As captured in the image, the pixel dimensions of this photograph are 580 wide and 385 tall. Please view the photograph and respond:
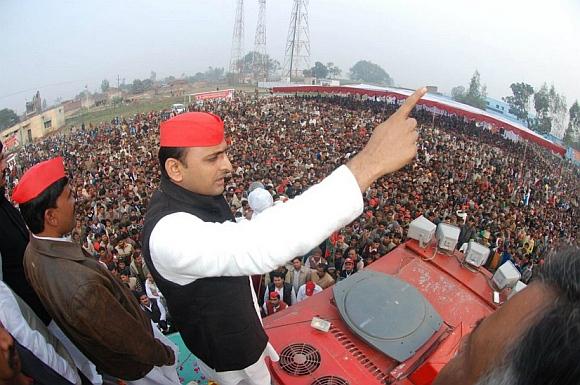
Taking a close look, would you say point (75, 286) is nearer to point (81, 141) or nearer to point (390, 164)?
point (390, 164)

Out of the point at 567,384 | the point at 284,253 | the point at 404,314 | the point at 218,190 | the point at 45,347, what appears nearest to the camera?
the point at 567,384

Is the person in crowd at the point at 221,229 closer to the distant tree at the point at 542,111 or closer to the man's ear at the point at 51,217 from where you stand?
the man's ear at the point at 51,217

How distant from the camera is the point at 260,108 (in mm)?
23641

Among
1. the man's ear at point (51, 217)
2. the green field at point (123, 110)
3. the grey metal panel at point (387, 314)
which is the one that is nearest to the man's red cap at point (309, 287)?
the grey metal panel at point (387, 314)

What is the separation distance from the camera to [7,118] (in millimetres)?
24094

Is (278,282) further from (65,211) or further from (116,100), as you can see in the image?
(116,100)

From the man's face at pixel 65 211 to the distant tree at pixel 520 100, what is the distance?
858 inches

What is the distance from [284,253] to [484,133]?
20.5 metres

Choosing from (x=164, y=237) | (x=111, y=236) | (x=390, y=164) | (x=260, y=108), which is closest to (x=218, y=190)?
(x=164, y=237)

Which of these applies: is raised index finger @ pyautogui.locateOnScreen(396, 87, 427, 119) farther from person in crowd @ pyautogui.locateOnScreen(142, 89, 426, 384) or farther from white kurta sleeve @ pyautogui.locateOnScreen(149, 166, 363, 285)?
white kurta sleeve @ pyautogui.locateOnScreen(149, 166, 363, 285)

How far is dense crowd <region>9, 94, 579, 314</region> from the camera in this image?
22.6 feet

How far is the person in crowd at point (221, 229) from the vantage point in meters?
1.08

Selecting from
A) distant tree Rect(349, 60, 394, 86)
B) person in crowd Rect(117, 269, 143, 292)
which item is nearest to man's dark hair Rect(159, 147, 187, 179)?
person in crowd Rect(117, 269, 143, 292)

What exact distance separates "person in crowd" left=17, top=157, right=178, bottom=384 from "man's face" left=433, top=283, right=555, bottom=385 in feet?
5.48
